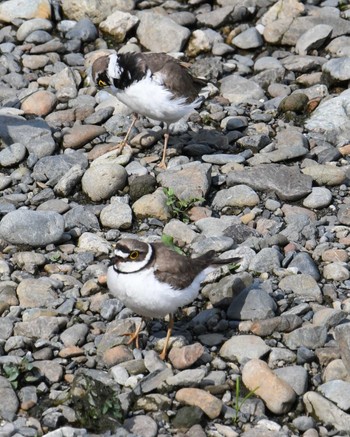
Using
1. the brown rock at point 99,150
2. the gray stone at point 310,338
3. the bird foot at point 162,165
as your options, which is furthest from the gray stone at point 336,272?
the brown rock at point 99,150

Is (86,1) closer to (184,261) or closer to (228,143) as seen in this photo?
(228,143)

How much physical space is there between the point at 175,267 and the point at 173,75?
13.2ft

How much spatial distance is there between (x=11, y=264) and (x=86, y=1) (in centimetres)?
647

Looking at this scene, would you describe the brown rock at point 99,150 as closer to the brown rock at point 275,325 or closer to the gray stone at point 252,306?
the gray stone at point 252,306

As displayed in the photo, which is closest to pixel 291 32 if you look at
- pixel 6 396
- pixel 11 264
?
pixel 11 264

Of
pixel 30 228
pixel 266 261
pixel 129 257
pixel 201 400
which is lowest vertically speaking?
pixel 30 228

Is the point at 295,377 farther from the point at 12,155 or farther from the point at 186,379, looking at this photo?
the point at 12,155

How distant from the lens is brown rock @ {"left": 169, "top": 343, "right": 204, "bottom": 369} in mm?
7770

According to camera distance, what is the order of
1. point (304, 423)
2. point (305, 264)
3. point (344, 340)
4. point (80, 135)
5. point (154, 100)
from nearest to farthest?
point (304, 423), point (344, 340), point (305, 264), point (154, 100), point (80, 135)

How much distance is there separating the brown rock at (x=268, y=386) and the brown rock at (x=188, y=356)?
43 cm

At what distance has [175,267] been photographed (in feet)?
25.8

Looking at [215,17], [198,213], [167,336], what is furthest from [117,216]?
[215,17]

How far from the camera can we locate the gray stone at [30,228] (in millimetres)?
9672

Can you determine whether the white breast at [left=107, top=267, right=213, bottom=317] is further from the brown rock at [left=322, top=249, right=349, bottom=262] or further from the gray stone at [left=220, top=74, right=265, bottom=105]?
the gray stone at [left=220, top=74, right=265, bottom=105]
